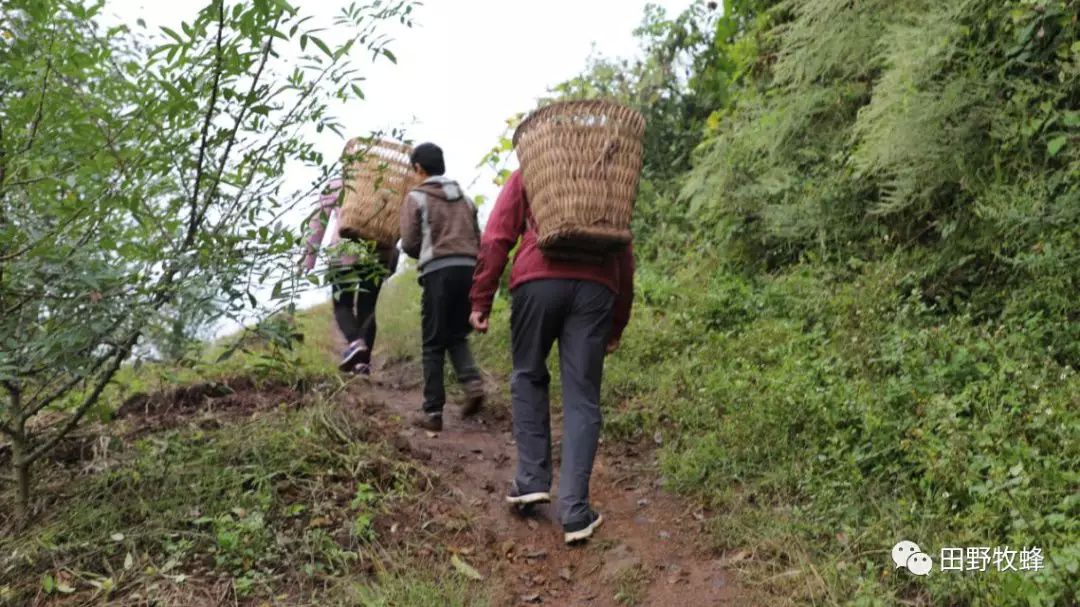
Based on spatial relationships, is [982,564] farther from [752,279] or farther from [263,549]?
[752,279]

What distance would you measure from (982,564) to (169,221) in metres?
3.44

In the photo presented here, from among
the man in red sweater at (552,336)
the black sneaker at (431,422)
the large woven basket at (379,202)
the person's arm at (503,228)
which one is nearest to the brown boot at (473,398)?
the black sneaker at (431,422)

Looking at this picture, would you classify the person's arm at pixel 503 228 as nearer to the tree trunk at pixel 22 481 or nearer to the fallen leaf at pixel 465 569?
the fallen leaf at pixel 465 569

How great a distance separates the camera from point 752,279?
7301 millimetres

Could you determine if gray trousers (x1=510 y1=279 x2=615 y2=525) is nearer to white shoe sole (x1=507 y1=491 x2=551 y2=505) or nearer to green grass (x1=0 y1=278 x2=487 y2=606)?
white shoe sole (x1=507 y1=491 x2=551 y2=505)

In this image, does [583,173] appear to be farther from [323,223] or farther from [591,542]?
[591,542]

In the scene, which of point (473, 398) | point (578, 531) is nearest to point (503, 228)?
point (578, 531)

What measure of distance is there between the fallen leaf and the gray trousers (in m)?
0.57

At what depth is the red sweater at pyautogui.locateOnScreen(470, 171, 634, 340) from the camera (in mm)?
4559

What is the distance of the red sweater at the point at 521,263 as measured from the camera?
456 centimetres

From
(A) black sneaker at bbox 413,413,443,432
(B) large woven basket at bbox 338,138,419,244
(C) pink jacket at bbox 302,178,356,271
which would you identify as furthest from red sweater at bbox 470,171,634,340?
(B) large woven basket at bbox 338,138,419,244

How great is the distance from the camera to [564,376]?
4.65 meters

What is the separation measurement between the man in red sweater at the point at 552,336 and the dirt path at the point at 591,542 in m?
0.14

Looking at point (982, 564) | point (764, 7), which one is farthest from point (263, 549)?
point (764, 7)
